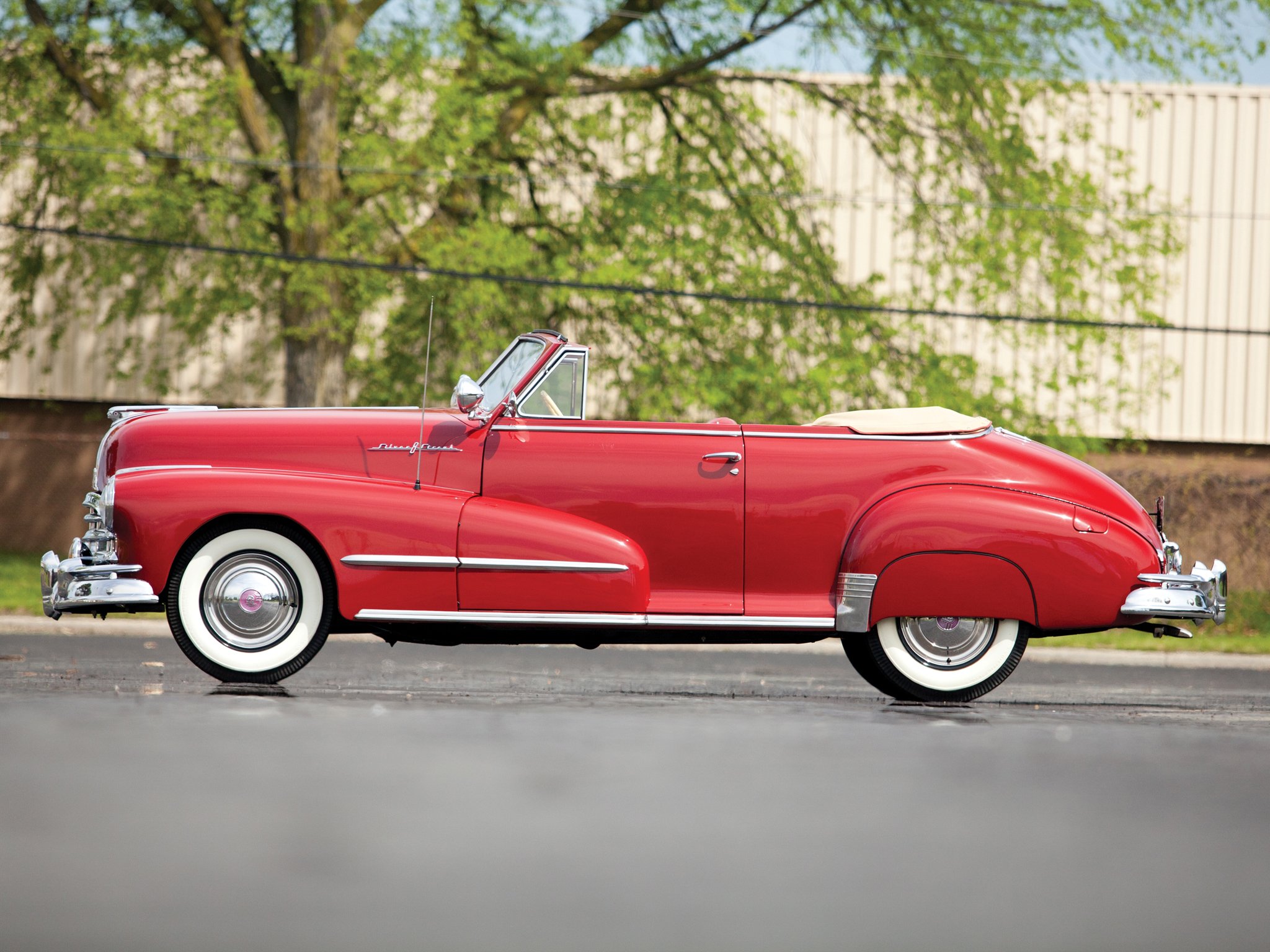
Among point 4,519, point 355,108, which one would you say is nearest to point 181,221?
point 355,108

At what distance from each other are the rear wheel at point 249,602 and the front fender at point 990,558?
256cm

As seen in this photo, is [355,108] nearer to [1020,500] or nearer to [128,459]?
[128,459]

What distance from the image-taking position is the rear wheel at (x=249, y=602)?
646 cm

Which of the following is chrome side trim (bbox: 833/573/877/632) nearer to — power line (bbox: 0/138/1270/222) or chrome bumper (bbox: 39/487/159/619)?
chrome bumper (bbox: 39/487/159/619)

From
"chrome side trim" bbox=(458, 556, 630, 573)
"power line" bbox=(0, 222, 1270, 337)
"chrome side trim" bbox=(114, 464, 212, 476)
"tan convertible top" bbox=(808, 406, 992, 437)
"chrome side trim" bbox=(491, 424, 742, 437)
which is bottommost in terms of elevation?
"chrome side trim" bbox=(458, 556, 630, 573)

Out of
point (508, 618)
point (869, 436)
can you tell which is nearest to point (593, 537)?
point (508, 618)

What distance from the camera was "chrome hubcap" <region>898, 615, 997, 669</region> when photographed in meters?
6.89

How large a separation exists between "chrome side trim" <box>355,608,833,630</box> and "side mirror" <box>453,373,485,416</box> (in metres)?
1.02

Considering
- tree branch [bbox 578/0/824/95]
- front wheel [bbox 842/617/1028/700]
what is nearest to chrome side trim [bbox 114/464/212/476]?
front wheel [bbox 842/617/1028/700]

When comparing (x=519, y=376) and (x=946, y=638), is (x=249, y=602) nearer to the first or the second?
(x=519, y=376)

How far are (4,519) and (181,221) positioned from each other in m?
6.76

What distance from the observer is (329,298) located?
602 inches

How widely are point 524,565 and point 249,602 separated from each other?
1273 mm

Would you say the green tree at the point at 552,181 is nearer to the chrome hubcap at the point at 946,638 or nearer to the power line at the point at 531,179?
the power line at the point at 531,179
